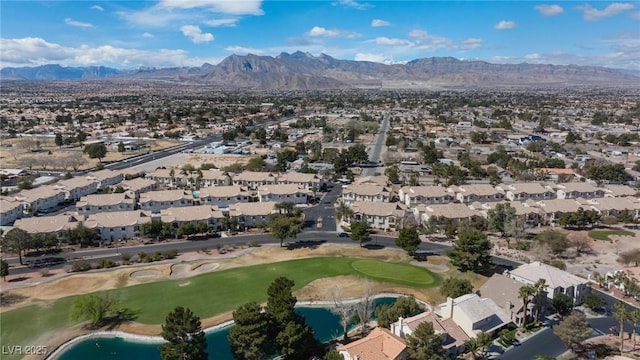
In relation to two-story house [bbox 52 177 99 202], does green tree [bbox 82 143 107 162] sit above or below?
above

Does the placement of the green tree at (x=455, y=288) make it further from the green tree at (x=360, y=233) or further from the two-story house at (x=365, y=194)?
the two-story house at (x=365, y=194)

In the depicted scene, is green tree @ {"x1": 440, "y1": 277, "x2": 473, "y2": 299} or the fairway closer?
green tree @ {"x1": 440, "y1": 277, "x2": 473, "y2": 299}

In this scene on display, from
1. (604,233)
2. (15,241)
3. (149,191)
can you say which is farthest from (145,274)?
(604,233)

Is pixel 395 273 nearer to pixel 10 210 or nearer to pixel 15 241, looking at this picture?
pixel 15 241

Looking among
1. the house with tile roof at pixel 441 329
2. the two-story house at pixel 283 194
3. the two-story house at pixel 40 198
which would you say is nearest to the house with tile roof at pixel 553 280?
the house with tile roof at pixel 441 329

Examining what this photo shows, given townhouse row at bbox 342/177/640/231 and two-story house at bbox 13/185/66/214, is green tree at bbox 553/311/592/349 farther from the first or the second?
two-story house at bbox 13/185/66/214

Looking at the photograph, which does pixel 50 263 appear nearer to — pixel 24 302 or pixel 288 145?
pixel 24 302

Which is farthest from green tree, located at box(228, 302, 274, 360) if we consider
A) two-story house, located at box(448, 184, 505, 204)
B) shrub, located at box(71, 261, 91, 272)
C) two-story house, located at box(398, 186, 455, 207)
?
two-story house, located at box(448, 184, 505, 204)
